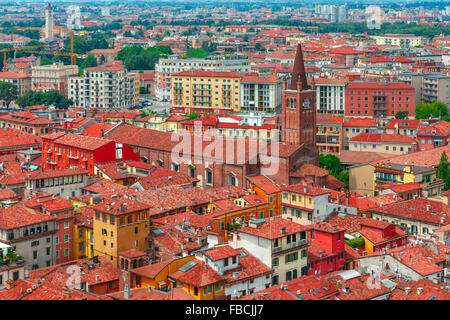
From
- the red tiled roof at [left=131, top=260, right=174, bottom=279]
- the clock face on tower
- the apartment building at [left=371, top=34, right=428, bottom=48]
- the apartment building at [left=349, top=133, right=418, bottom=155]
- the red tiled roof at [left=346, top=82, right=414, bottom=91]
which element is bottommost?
the apartment building at [left=349, top=133, right=418, bottom=155]

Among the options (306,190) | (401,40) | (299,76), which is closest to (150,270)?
(306,190)

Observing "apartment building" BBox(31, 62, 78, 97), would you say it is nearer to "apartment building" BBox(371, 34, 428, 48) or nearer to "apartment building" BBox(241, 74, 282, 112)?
"apartment building" BBox(241, 74, 282, 112)

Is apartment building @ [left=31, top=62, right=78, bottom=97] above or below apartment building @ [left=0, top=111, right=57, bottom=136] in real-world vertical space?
above

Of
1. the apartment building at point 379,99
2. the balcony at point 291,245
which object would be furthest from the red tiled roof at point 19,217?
the apartment building at point 379,99

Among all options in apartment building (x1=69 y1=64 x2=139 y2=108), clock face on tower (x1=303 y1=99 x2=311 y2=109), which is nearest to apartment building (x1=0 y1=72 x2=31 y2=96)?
apartment building (x1=69 y1=64 x2=139 y2=108)

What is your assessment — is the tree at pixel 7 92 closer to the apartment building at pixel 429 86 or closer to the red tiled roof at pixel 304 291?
the apartment building at pixel 429 86

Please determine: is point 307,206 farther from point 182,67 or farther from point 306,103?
point 182,67

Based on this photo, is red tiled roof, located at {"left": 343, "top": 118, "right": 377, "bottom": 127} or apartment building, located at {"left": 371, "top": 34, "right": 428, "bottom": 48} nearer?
red tiled roof, located at {"left": 343, "top": 118, "right": 377, "bottom": 127}
